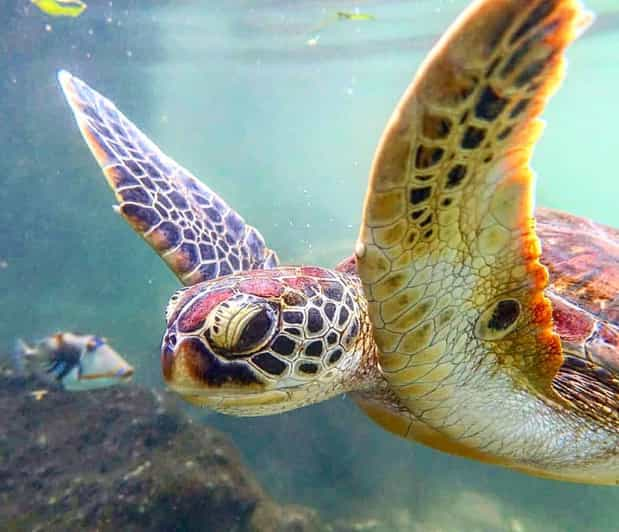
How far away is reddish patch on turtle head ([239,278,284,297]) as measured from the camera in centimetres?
123

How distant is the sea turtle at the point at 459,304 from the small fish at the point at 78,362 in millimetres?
2103

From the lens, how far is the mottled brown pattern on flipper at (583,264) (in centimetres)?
160

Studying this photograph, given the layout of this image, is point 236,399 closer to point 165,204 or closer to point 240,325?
point 240,325

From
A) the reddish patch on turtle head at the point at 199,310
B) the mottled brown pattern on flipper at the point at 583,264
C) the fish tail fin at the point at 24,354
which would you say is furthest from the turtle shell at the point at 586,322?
the fish tail fin at the point at 24,354

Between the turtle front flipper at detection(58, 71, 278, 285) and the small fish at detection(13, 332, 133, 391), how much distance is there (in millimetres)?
1513

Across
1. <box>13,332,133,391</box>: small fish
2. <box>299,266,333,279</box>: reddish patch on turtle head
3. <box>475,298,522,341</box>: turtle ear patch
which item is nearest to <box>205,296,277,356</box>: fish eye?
<box>299,266,333,279</box>: reddish patch on turtle head

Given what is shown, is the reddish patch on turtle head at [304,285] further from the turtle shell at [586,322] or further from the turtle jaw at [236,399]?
the turtle shell at [586,322]

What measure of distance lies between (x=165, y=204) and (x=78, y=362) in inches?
65.5

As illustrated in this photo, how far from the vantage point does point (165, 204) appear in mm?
2191

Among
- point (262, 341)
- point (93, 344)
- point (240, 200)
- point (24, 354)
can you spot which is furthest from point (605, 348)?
point (240, 200)

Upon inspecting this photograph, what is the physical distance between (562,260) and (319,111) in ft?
124

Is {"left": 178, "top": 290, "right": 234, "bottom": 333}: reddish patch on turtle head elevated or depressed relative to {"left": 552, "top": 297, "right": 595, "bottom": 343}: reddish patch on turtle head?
elevated

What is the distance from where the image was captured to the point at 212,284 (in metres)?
1.32

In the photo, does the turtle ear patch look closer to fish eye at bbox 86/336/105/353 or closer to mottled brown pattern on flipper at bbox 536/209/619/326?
mottled brown pattern on flipper at bbox 536/209/619/326
